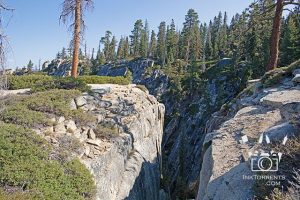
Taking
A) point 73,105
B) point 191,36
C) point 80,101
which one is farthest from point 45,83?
point 191,36

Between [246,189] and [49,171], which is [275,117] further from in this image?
[49,171]

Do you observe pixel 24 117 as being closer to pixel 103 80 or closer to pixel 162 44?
pixel 103 80

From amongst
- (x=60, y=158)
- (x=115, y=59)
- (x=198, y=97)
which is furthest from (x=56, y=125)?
(x=115, y=59)

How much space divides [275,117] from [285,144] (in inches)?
117

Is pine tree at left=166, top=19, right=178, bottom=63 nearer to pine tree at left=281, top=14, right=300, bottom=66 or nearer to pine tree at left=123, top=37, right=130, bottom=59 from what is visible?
pine tree at left=123, top=37, right=130, bottom=59

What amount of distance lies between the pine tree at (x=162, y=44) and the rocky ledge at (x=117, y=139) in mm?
70552

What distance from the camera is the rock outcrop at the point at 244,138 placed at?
6871 mm

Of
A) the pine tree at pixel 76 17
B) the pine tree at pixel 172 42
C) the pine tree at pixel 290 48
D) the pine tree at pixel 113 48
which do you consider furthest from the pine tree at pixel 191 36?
the pine tree at pixel 76 17

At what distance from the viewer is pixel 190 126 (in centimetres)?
5488

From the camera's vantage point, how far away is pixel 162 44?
9681cm

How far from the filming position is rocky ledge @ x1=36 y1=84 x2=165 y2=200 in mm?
12938

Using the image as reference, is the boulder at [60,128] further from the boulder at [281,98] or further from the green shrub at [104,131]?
the boulder at [281,98]

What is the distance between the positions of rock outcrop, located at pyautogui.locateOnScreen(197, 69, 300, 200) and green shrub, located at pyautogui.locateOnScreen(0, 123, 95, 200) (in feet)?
15.2

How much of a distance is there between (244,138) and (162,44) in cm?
8999
